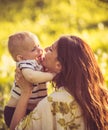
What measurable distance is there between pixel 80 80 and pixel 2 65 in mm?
5108

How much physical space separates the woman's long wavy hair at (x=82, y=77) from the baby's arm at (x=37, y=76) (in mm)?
138

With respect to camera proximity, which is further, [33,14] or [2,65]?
[33,14]

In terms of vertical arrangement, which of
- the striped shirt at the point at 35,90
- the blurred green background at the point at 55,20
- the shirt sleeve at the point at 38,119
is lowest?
the shirt sleeve at the point at 38,119

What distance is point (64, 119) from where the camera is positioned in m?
5.41

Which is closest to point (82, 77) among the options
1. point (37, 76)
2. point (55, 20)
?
point (37, 76)

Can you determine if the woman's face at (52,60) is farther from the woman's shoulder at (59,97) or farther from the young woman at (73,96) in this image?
the woman's shoulder at (59,97)

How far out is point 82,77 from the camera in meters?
5.38

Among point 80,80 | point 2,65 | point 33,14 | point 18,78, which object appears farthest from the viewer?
point 33,14

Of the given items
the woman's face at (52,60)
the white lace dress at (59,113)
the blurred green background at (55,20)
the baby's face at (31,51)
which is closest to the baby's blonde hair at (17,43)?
the baby's face at (31,51)

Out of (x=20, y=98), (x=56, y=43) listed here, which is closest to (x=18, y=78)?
(x=20, y=98)

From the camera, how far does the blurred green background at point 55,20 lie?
42.9ft

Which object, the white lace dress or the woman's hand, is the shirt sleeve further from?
the woman's hand

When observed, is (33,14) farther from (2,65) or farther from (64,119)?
(64,119)

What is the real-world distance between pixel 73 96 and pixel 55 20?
9591 mm
